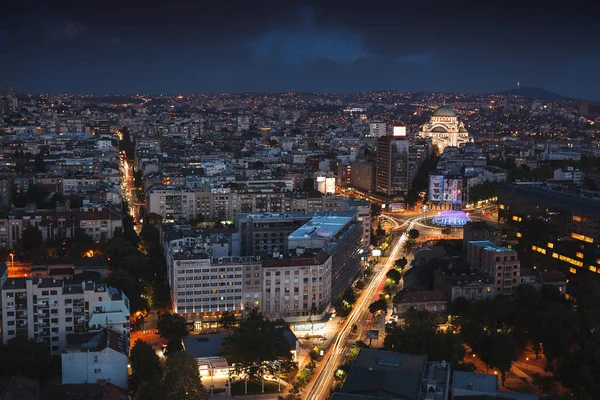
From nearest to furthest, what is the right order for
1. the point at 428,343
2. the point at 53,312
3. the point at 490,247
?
the point at 428,343 < the point at 53,312 < the point at 490,247

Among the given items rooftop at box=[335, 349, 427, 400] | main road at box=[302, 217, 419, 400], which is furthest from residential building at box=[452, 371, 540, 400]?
main road at box=[302, 217, 419, 400]

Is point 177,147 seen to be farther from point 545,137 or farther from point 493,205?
point 545,137

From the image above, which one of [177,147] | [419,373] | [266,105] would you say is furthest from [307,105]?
[419,373]

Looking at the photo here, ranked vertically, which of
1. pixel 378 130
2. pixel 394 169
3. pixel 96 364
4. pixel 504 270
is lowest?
pixel 96 364

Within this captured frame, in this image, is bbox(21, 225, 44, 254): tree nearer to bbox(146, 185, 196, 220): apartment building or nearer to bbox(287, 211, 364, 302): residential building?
bbox(146, 185, 196, 220): apartment building

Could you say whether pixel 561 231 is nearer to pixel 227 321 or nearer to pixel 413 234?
pixel 413 234

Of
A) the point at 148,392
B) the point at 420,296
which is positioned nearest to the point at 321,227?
the point at 420,296
